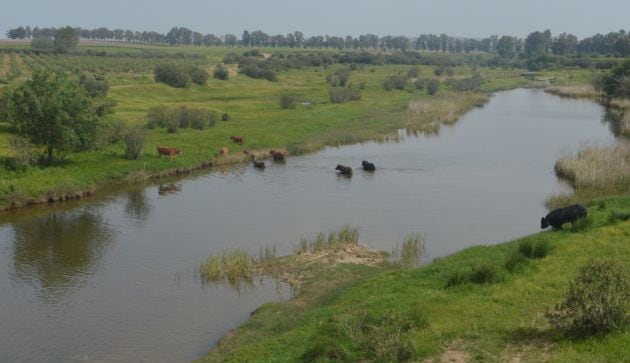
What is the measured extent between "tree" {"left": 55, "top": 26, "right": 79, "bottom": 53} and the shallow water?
98.9 m

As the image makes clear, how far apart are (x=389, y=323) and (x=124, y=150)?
30.6 m

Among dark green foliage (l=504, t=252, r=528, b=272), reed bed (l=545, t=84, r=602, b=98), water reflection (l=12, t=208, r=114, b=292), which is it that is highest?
reed bed (l=545, t=84, r=602, b=98)

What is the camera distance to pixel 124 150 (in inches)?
1674

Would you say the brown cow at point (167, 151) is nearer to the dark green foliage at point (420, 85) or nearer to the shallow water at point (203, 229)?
the shallow water at point (203, 229)

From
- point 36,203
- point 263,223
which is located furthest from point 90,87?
point 263,223

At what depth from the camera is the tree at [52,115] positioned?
3706 cm

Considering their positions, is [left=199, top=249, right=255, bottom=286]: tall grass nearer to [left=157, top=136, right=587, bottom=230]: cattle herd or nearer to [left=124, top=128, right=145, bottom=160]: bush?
[left=157, top=136, right=587, bottom=230]: cattle herd

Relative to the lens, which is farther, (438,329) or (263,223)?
(263,223)

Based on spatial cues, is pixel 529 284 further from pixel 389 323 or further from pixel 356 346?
pixel 356 346

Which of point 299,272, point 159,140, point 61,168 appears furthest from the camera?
point 159,140

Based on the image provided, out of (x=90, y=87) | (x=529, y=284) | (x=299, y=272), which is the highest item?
(x=90, y=87)

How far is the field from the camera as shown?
36.5 meters

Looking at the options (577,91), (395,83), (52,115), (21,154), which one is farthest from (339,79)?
(21,154)

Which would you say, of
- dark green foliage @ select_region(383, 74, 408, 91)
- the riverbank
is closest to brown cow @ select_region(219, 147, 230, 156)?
the riverbank
